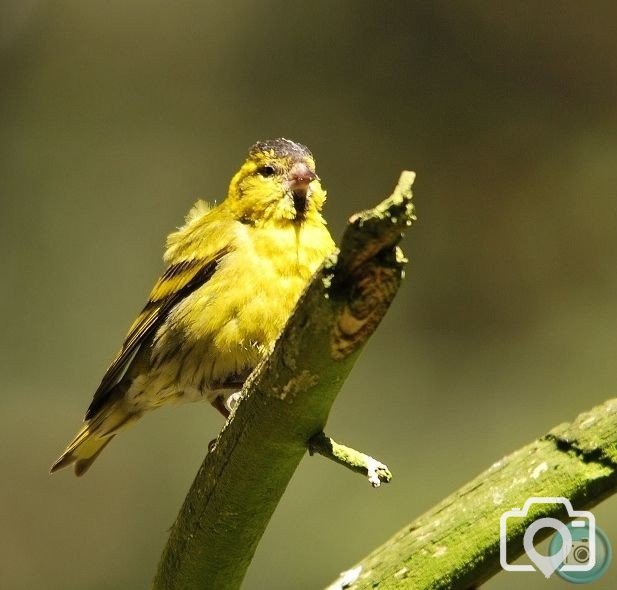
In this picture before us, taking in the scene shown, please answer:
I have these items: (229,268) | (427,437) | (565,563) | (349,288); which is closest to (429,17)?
(427,437)

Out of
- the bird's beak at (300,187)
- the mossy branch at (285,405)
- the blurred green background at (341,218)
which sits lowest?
the mossy branch at (285,405)

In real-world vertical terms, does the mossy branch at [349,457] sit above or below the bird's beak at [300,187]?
below

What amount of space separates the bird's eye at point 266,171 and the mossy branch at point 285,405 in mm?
1265

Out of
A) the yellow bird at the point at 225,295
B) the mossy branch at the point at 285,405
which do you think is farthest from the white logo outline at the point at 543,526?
the yellow bird at the point at 225,295

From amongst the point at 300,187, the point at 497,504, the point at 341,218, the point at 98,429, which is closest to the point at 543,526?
the point at 497,504

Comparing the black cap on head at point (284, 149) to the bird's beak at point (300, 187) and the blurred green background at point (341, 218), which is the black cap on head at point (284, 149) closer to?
the bird's beak at point (300, 187)

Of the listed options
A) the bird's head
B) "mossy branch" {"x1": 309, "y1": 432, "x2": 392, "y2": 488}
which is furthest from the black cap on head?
"mossy branch" {"x1": 309, "y1": 432, "x2": 392, "y2": 488}

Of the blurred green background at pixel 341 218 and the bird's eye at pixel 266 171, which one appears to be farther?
the blurred green background at pixel 341 218

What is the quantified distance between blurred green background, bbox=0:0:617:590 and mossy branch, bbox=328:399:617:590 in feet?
9.14

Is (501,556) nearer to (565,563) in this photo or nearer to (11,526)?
(565,563)

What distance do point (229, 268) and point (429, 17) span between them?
133 inches

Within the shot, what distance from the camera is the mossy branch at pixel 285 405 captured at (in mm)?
1917

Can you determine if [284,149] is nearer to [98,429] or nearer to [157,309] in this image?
[157,309]

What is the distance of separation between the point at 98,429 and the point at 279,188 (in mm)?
1010
